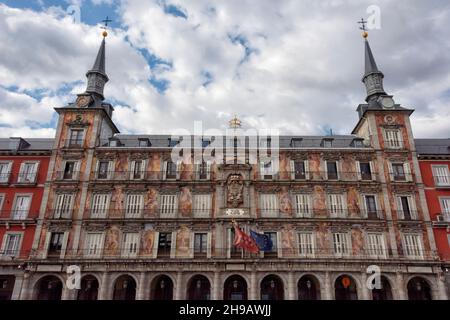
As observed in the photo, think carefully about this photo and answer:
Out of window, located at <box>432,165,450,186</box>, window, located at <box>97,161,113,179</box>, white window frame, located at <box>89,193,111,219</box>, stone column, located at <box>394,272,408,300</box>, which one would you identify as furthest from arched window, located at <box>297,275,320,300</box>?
window, located at <box>97,161,113,179</box>

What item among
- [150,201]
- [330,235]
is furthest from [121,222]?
[330,235]

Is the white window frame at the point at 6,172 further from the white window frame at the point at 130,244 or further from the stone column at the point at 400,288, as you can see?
the stone column at the point at 400,288

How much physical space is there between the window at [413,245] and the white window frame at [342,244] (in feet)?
16.9

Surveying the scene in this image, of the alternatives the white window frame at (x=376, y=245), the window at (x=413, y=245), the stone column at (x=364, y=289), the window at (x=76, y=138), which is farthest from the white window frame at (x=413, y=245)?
the window at (x=76, y=138)

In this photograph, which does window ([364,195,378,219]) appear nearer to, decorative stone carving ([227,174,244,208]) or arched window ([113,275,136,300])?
decorative stone carving ([227,174,244,208])

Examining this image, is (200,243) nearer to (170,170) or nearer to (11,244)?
(170,170)

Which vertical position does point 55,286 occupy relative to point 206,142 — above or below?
below

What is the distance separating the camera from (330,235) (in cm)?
3183

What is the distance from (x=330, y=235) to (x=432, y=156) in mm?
14046

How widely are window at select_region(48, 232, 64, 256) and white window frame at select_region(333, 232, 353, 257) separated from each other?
25804 mm

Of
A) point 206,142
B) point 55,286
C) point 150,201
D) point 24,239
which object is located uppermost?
point 206,142

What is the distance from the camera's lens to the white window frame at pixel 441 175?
33812 millimetres

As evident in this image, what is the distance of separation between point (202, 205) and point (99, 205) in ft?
33.5
